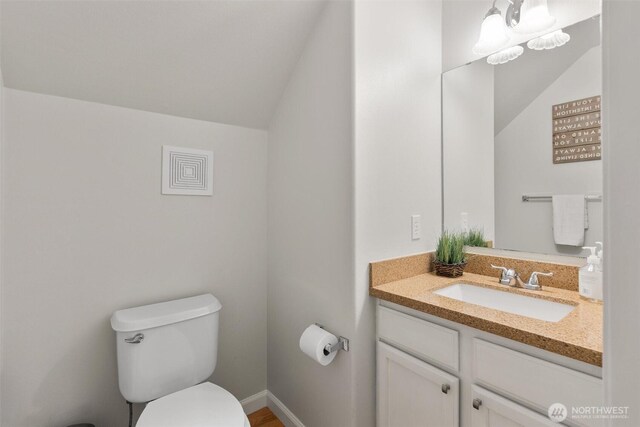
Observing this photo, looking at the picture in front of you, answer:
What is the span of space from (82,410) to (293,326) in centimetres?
103

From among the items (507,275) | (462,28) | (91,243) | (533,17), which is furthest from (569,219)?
(91,243)

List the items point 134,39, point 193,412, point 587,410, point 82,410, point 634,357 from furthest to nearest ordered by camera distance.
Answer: point 82,410 < point 134,39 < point 193,412 < point 587,410 < point 634,357

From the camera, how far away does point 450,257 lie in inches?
63.0

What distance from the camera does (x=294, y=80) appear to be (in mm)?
1716

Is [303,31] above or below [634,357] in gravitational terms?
above

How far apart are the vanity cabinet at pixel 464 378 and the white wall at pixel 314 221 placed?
173 mm

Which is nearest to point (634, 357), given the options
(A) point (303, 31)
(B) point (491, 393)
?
(B) point (491, 393)

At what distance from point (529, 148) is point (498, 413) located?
1.15 m

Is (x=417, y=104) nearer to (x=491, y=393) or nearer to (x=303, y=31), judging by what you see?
(x=303, y=31)

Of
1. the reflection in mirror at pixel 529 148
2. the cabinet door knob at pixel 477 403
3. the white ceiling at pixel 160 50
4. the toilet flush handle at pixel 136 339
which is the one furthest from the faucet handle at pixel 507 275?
the toilet flush handle at pixel 136 339

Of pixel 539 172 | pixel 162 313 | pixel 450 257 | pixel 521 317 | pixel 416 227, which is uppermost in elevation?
pixel 539 172

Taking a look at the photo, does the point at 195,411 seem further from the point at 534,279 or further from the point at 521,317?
the point at 534,279

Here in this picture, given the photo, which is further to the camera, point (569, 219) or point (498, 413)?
point (569, 219)

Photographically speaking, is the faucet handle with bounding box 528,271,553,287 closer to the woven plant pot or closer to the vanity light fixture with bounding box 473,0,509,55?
the woven plant pot
